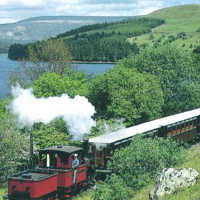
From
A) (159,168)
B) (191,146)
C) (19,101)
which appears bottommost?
(191,146)

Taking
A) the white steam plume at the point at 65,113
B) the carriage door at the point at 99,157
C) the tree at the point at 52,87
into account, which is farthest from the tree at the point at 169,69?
the carriage door at the point at 99,157

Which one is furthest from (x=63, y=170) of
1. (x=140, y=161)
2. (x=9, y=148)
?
(x=9, y=148)

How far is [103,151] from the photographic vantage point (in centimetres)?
2853

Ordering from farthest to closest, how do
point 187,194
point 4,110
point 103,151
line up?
point 4,110
point 103,151
point 187,194

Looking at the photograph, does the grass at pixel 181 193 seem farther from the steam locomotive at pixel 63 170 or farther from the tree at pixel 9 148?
the tree at pixel 9 148

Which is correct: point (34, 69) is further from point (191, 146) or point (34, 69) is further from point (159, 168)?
point (159, 168)

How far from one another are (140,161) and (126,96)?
21712 millimetres

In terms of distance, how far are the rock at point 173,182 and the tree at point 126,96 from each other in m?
24.2

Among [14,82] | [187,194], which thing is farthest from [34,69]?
[187,194]

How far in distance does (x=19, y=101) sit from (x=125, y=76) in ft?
52.3

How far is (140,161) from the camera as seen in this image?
87.7 ft

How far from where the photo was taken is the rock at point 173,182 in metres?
21.9

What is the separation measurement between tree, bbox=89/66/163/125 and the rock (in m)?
24.2

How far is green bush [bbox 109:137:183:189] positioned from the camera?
1034 inches
